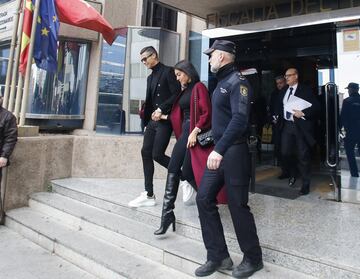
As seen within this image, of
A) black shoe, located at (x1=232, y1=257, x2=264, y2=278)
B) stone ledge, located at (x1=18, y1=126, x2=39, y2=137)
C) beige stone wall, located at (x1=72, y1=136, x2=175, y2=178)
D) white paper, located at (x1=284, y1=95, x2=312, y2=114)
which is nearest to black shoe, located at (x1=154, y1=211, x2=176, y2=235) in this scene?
black shoe, located at (x1=232, y1=257, x2=264, y2=278)

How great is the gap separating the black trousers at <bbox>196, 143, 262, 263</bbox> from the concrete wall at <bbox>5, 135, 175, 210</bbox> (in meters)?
3.70

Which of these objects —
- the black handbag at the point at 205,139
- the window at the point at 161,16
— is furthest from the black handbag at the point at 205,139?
the window at the point at 161,16

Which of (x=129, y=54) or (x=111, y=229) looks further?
(x=129, y=54)

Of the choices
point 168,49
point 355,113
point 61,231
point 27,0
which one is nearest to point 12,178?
point 61,231

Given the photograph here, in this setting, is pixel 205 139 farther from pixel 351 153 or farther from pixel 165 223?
pixel 351 153

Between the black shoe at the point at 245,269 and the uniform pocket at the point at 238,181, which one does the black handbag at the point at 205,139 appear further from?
the black shoe at the point at 245,269

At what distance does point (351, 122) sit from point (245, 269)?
2.98 metres

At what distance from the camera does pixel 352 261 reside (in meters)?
2.90

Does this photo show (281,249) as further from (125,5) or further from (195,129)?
(125,5)

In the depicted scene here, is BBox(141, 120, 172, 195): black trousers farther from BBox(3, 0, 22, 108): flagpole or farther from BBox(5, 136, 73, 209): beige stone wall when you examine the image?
BBox(3, 0, 22, 108): flagpole

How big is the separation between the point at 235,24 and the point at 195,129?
3.69 meters

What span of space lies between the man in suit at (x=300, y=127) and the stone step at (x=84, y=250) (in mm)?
2849

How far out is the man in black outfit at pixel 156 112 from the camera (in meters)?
4.32

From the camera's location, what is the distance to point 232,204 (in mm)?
2938
